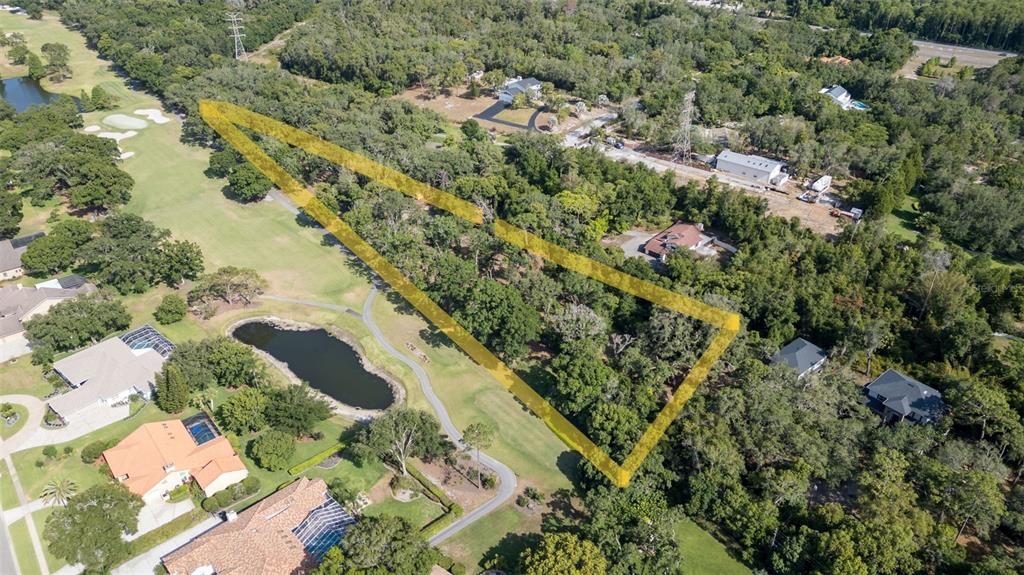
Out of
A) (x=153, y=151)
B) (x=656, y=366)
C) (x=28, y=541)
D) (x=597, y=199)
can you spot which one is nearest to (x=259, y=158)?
(x=153, y=151)

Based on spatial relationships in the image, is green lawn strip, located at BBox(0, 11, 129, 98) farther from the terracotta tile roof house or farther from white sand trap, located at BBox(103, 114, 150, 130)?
the terracotta tile roof house

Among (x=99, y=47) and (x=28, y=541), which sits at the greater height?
(x=99, y=47)

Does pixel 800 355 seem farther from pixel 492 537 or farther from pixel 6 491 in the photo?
pixel 6 491

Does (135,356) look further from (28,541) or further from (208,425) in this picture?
(28,541)

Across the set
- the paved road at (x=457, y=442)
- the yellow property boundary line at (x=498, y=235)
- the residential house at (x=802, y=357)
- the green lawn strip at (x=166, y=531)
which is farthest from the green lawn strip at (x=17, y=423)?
the residential house at (x=802, y=357)

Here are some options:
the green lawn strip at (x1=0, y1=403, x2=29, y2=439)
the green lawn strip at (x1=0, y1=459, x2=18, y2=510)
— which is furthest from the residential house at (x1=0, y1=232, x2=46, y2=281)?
the green lawn strip at (x1=0, y1=459, x2=18, y2=510)

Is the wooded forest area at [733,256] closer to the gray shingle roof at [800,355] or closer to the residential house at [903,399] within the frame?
the residential house at [903,399]
